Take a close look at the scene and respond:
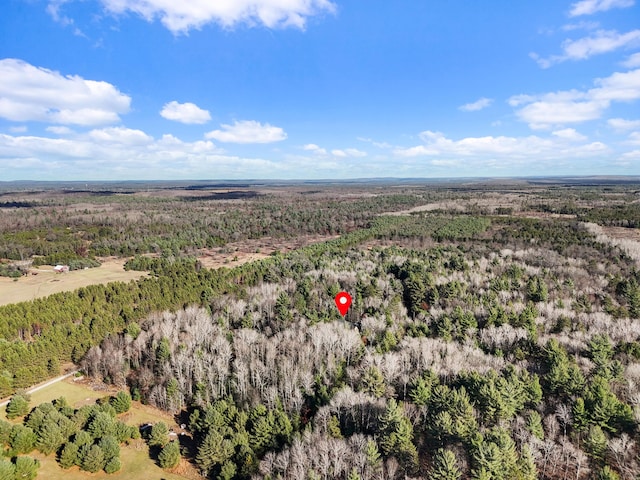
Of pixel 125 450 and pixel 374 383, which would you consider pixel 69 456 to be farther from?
pixel 374 383

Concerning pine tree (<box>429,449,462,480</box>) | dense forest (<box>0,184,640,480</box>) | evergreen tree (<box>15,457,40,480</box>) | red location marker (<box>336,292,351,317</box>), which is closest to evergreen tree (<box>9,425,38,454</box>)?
dense forest (<box>0,184,640,480</box>)

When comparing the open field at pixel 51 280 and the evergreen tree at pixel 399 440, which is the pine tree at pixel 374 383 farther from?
the open field at pixel 51 280

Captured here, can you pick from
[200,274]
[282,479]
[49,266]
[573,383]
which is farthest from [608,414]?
[49,266]

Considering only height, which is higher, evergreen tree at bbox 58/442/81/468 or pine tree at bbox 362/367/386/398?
pine tree at bbox 362/367/386/398

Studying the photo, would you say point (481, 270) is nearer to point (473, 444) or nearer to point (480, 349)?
→ point (480, 349)

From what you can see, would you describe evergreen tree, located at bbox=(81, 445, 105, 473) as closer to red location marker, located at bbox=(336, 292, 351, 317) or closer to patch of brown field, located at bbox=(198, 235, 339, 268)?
red location marker, located at bbox=(336, 292, 351, 317)

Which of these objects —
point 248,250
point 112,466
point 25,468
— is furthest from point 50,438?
point 248,250
